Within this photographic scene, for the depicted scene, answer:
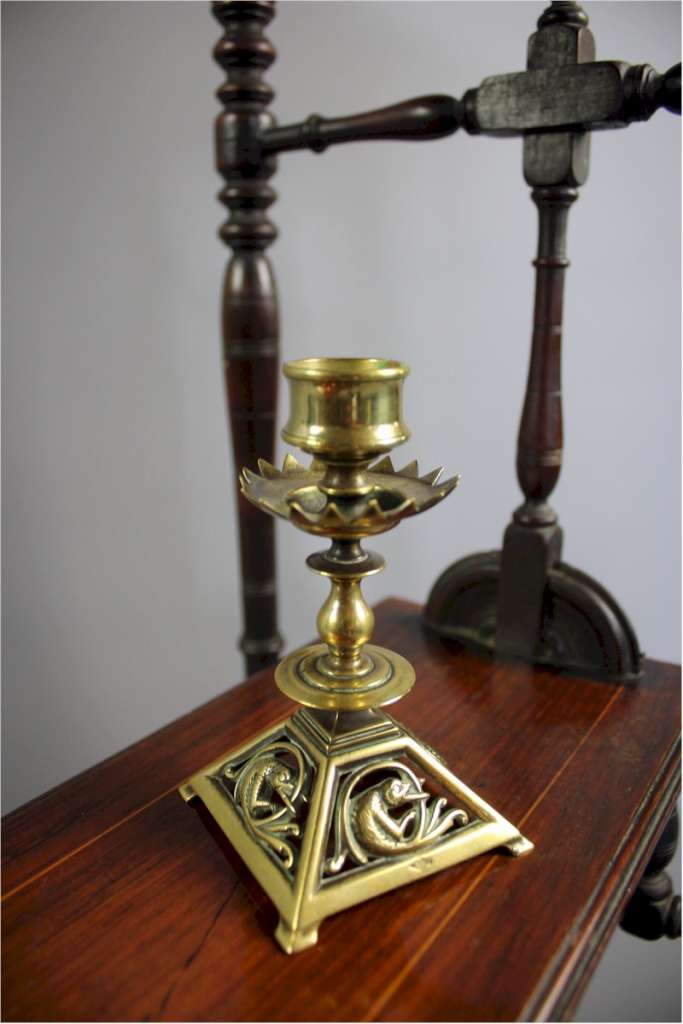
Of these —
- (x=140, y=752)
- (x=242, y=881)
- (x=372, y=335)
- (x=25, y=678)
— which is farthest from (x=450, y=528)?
(x=242, y=881)

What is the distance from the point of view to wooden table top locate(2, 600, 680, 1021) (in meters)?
0.46

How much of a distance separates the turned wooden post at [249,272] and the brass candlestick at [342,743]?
40cm

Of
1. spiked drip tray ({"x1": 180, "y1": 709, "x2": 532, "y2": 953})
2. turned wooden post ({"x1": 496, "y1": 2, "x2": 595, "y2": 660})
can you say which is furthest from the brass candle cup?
turned wooden post ({"x1": 496, "y1": 2, "x2": 595, "y2": 660})

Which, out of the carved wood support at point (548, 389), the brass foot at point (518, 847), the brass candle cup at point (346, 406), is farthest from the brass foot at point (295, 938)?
the carved wood support at point (548, 389)

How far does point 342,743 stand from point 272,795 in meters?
0.07

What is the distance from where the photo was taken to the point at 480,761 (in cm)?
68

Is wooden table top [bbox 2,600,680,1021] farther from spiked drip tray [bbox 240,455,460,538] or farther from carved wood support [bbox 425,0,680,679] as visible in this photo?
spiked drip tray [bbox 240,455,460,538]

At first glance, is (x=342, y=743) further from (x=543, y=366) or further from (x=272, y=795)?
(x=543, y=366)

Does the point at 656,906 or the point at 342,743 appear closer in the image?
the point at 342,743

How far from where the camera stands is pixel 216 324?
48.2 inches

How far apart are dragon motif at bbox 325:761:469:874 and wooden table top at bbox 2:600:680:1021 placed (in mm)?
30

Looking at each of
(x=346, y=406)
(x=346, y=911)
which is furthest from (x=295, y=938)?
(x=346, y=406)

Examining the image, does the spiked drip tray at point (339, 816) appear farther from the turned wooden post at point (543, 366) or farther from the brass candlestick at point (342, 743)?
the turned wooden post at point (543, 366)

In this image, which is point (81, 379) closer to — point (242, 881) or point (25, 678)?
point (25, 678)
